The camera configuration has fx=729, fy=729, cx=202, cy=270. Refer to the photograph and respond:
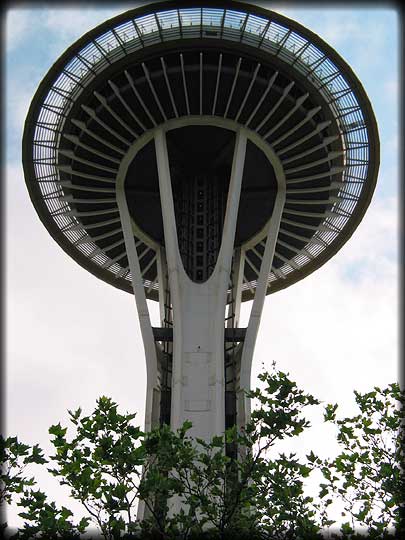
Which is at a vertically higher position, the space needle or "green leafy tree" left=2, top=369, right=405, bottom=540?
the space needle

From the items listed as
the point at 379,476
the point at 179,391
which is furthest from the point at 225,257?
the point at 379,476

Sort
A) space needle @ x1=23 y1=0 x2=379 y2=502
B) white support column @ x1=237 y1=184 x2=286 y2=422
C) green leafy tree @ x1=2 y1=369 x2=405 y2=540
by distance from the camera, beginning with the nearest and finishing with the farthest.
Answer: green leafy tree @ x1=2 y1=369 x2=405 y2=540 → space needle @ x1=23 y1=0 x2=379 y2=502 → white support column @ x1=237 y1=184 x2=286 y2=422

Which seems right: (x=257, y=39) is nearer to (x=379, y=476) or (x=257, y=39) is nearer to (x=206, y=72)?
(x=206, y=72)

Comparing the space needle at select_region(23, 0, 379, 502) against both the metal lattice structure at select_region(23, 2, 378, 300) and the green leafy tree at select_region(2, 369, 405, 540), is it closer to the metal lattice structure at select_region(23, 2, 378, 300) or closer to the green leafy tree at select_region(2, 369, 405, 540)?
the metal lattice structure at select_region(23, 2, 378, 300)

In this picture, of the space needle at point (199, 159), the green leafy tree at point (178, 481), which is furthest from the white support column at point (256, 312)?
the green leafy tree at point (178, 481)

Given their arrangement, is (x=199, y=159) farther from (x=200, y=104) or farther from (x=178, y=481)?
(x=178, y=481)

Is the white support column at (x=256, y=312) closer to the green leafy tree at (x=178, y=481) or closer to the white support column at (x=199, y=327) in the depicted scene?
the white support column at (x=199, y=327)

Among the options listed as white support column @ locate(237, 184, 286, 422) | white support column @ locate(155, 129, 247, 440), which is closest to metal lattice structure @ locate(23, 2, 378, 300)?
white support column @ locate(237, 184, 286, 422)

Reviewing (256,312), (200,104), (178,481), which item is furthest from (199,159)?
(178,481)
